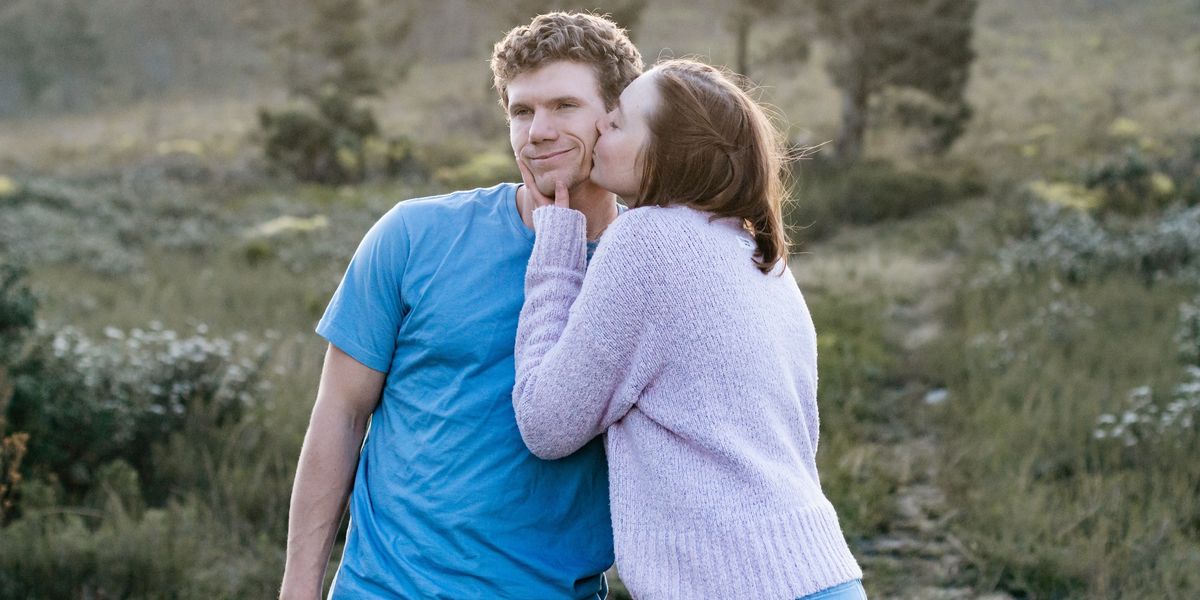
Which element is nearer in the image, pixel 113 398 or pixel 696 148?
pixel 696 148

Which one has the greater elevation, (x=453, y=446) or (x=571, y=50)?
(x=571, y=50)

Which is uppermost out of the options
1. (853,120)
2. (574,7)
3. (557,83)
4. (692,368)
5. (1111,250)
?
(574,7)

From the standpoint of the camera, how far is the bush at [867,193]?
18.3m

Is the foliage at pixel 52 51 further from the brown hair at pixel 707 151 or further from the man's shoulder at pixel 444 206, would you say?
Result: the brown hair at pixel 707 151

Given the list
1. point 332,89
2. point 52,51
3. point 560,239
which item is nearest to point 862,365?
point 560,239

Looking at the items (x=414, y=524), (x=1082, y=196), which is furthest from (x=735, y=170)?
(x=1082, y=196)

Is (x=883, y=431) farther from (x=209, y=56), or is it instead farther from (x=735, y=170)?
(x=209, y=56)

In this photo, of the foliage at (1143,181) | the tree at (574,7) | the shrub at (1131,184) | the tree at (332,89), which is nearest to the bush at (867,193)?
the foliage at (1143,181)

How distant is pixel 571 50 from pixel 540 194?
12.3 inches

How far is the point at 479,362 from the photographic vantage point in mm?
2287

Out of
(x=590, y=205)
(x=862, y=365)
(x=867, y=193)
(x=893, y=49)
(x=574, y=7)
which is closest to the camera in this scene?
(x=590, y=205)

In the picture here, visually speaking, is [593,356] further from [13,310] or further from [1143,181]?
[1143,181]

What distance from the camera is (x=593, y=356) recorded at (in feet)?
6.46

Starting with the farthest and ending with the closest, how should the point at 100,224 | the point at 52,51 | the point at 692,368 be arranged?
the point at 52,51 → the point at 100,224 → the point at 692,368
